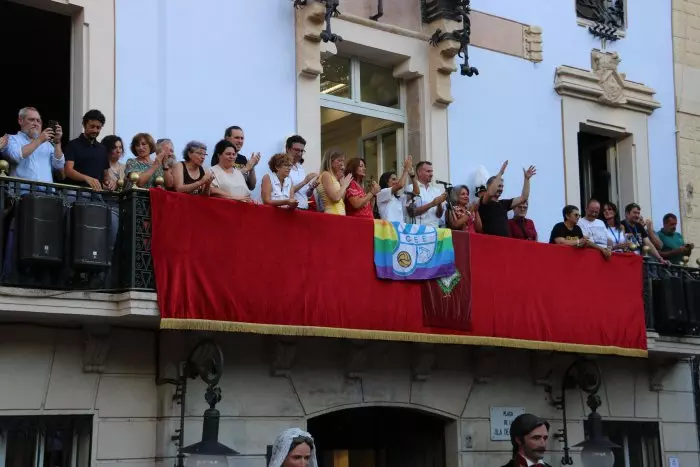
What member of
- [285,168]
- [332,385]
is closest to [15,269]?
[285,168]

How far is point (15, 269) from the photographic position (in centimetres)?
1076

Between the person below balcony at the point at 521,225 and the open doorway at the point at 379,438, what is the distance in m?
2.51

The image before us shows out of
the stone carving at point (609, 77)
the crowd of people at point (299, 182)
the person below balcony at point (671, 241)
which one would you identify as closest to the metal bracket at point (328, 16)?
the crowd of people at point (299, 182)

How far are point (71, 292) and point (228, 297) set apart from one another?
1514 millimetres

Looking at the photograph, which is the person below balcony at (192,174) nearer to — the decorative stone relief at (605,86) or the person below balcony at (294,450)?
the person below balcony at (294,450)

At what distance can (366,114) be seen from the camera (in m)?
15.4

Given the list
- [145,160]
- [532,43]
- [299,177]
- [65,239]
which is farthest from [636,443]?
[65,239]

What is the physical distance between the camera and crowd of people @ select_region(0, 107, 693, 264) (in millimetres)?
11625

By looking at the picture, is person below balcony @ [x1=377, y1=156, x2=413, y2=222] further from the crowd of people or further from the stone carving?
the stone carving

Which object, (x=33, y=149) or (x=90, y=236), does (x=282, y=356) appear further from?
(x=33, y=149)

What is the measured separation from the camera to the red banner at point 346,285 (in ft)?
37.4

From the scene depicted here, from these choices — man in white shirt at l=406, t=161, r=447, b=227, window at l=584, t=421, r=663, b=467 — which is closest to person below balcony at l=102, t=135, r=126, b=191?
man in white shirt at l=406, t=161, r=447, b=227

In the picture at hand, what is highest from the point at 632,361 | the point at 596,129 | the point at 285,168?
the point at 596,129

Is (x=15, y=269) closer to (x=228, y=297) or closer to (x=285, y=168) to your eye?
(x=228, y=297)
